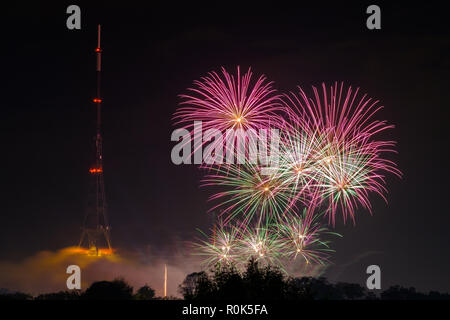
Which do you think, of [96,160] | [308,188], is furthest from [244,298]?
[96,160]

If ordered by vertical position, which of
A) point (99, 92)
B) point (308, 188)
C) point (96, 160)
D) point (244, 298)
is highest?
point (99, 92)

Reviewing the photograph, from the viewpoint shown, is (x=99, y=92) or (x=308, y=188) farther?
(x=99, y=92)

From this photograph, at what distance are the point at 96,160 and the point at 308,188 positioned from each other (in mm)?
57223

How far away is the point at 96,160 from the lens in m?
108
